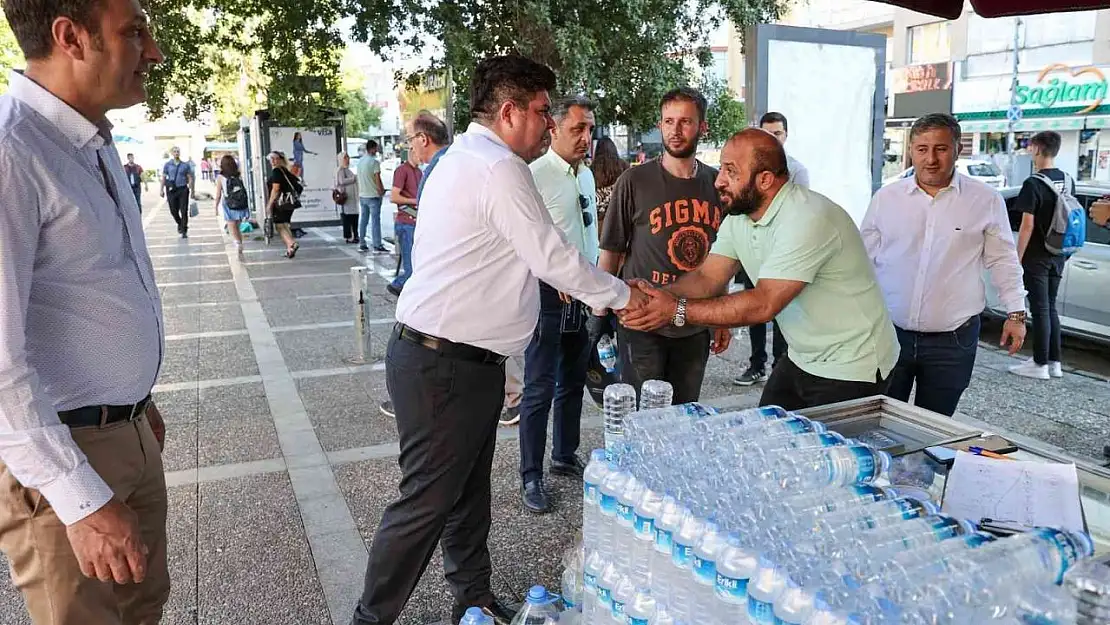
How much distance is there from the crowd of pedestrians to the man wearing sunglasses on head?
2 cm

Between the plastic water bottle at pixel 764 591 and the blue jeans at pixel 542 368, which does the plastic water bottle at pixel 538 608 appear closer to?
the plastic water bottle at pixel 764 591

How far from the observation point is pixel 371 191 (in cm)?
1484

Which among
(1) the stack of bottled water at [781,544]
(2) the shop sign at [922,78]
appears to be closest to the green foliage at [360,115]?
(2) the shop sign at [922,78]

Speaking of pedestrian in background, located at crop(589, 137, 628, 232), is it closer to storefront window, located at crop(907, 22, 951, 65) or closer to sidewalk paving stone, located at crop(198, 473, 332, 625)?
sidewalk paving stone, located at crop(198, 473, 332, 625)

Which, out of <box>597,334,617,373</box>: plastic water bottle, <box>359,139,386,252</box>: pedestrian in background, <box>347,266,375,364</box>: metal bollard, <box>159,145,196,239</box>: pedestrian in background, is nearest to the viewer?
<box>597,334,617,373</box>: plastic water bottle

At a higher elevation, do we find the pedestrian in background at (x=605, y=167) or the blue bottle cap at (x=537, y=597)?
the pedestrian in background at (x=605, y=167)

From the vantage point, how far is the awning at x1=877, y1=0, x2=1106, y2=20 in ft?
11.4

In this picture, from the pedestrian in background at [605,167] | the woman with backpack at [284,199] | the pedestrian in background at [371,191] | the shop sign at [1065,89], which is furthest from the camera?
the shop sign at [1065,89]

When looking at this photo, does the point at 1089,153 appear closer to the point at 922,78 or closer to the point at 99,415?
the point at 922,78

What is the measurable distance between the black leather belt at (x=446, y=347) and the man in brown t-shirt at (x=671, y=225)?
1.51 m

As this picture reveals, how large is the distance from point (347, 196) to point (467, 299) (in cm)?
1433

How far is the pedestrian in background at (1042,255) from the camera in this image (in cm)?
673

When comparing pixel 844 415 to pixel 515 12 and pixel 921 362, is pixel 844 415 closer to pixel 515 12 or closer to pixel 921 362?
pixel 921 362

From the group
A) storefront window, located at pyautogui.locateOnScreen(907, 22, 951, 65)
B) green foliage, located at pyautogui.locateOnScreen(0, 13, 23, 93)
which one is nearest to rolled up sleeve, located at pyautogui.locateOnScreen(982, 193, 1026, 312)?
green foliage, located at pyautogui.locateOnScreen(0, 13, 23, 93)
